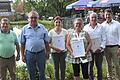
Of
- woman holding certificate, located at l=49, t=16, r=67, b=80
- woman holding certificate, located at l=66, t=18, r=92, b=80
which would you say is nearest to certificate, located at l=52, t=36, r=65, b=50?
woman holding certificate, located at l=49, t=16, r=67, b=80

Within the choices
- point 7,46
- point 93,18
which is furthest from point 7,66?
point 93,18

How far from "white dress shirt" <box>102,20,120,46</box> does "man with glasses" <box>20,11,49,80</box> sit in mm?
1537

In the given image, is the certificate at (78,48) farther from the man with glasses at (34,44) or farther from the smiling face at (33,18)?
the smiling face at (33,18)

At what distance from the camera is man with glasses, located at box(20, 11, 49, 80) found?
8.08 m

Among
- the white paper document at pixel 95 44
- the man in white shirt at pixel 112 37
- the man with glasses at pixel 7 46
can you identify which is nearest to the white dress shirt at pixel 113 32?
the man in white shirt at pixel 112 37

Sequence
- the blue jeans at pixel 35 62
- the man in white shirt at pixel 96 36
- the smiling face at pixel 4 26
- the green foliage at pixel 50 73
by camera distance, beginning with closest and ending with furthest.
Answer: the blue jeans at pixel 35 62 → the smiling face at pixel 4 26 → the man in white shirt at pixel 96 36 → the green foliage at pixel 50 73

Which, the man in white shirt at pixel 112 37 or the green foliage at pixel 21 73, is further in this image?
the green foliage at pixel 21 73

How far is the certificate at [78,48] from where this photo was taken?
822cm

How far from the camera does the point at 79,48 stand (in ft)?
27.1

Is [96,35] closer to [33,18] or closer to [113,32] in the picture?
[113,32]

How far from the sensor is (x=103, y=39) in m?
8.80

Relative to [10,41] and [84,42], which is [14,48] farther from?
[84,42]

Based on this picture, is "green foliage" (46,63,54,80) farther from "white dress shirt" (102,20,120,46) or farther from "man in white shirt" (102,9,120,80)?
"white dress shirt" (102,20,120,46)

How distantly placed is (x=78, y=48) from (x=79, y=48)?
0.07ft
